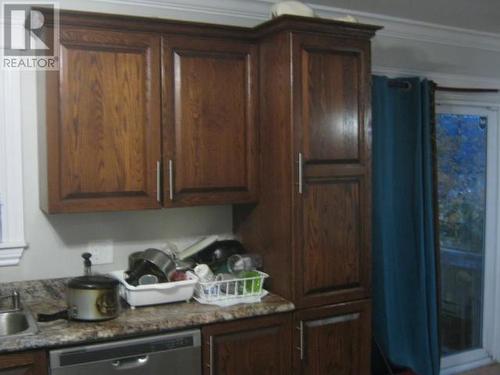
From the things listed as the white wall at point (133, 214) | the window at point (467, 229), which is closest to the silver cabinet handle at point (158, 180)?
the white wall at point (133, 214)

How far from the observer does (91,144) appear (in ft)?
7.43

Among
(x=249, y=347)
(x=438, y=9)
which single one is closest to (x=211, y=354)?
(x=249, y=347)

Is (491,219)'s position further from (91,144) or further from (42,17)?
(42,17)

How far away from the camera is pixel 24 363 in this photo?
1.92 meters

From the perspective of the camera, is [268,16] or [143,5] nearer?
[143,5]

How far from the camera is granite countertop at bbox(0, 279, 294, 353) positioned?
1.96m

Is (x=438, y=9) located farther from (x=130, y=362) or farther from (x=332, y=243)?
(x=130, y=362)

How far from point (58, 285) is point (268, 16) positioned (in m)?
1.75

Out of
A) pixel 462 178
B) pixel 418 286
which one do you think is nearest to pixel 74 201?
pixel 418 286

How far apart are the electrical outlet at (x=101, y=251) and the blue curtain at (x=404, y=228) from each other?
1532 millimetres

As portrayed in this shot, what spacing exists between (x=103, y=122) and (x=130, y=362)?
986 mm

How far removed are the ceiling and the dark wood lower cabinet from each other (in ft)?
7.20

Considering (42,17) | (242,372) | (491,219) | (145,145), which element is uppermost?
(42,17)

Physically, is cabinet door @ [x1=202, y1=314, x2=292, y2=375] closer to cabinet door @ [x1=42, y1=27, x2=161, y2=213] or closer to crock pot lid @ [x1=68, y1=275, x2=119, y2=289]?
crock pot lid @ [x1=68, y1=275, x2=119, y2=289]
